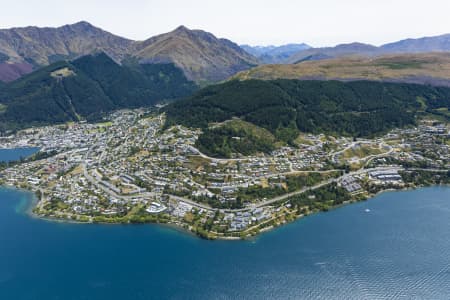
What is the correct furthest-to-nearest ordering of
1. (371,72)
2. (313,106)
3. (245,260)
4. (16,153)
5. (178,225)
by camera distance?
1. (371,72)
2. (313,106)
3. (16,153)
4. (178,225)
5. (245,260)

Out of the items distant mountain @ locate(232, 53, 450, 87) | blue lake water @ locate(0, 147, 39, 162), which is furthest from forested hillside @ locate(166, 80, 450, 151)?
blue lake water @ locate(0, 147, 39, 162)

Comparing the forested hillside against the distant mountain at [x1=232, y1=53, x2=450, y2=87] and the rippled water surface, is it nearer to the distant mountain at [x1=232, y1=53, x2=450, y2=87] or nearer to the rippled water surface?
the distant mountain at [x1=232, y1=53, x2=450, y2=87]

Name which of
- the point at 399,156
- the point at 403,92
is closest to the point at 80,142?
the point at 399,156

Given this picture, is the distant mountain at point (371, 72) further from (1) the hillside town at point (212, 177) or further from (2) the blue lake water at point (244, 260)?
(2) the blue lake water at point (244, 260)

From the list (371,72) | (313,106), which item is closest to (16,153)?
(313,106)

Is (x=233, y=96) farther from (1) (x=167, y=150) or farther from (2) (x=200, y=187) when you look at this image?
(2) (x=200, y=187)

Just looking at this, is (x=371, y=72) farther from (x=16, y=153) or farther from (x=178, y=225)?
(x=16, y=153)
